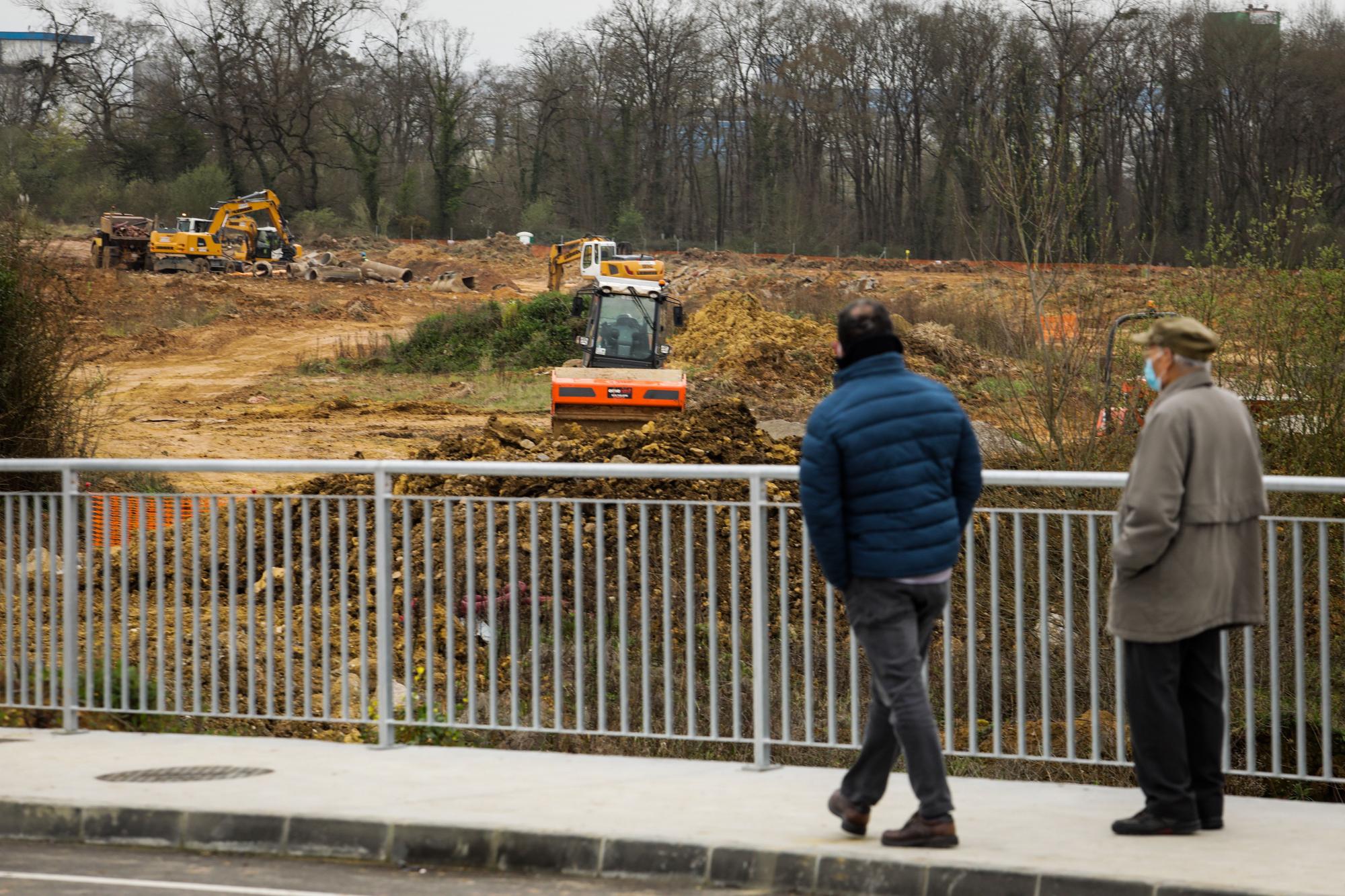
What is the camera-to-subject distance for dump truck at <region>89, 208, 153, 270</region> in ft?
182

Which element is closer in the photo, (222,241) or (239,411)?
(239,411)

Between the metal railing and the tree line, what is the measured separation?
69.7m

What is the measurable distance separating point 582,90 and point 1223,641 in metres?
89.0

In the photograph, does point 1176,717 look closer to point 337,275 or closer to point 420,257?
point 337,275

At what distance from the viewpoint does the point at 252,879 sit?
5.67 m

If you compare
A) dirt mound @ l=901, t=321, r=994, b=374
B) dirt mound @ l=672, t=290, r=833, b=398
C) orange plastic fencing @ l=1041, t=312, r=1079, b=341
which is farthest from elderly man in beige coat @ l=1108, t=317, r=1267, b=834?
dirt mound @ l=901, t=321, r=994, b=374

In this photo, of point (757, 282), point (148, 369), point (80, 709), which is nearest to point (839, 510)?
point (80, 709)

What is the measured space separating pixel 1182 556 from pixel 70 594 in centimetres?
540

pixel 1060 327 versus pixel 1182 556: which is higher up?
pixel 1060 327

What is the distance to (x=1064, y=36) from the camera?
7675 cm

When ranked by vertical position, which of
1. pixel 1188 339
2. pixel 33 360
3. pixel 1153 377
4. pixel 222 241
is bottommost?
pixel 1153 377

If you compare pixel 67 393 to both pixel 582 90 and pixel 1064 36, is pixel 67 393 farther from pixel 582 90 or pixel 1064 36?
pixel 582 90

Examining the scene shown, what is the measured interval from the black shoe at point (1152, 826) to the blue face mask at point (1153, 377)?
5.18 ft

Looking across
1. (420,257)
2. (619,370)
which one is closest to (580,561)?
(619,370)
